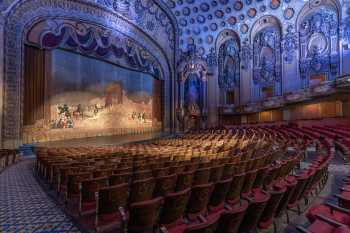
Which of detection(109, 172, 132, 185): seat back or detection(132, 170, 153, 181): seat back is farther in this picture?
detection(132, 170, 153, 181): seat back

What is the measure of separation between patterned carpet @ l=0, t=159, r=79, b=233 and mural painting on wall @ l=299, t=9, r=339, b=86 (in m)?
15.8

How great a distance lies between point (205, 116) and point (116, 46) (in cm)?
971

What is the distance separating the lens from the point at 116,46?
12.6 metres

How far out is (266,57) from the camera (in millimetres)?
17422

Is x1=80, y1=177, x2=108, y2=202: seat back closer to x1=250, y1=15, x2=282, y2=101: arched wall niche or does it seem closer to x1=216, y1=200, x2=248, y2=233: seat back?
x1=216, y1=200, x2=248, y2=233: seat back

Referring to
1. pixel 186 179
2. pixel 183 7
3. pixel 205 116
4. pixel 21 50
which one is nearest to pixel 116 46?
pixel 21 50

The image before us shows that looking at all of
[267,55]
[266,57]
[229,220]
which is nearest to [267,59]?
[266,57]

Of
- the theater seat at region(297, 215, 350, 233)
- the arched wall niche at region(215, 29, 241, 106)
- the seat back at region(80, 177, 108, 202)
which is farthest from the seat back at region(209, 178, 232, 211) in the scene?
the arched wall niche at region(215, 29, 241, 106)

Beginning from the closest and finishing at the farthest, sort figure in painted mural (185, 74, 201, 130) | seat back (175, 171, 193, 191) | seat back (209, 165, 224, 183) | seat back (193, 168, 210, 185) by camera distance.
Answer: seat back (175, 171, 193, 191) → seat back (193, 168, 210, 185) → seat back (209, 165, 224, 183) → figure in painted mural (185, 74, 201, 130)

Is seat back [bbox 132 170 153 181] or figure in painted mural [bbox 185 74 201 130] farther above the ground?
figure in painted mural [bbox 185 74 201 130]

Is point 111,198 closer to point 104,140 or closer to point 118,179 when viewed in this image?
point 118,179

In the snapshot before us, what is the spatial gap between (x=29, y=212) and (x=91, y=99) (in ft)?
30.1

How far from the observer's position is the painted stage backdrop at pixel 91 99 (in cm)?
980

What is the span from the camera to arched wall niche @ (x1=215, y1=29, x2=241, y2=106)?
61.9ft
